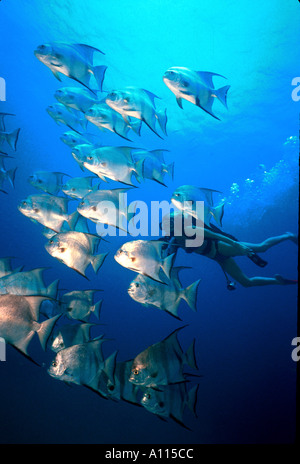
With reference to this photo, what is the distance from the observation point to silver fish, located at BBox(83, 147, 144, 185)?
3010 mm

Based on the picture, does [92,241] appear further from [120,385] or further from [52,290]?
[120,385]

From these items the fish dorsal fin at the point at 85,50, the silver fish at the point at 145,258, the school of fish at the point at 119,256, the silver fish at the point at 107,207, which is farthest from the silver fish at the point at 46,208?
the fish dorsal fin at the point at 85,50

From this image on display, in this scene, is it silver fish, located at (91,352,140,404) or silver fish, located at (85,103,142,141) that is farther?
silver fish, located at (85,103,142,141)

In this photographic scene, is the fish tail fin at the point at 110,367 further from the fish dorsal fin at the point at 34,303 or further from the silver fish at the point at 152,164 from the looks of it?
the silver fish at the point at 152,164

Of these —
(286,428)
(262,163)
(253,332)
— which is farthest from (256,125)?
(253,332)

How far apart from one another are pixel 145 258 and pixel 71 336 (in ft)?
4.71

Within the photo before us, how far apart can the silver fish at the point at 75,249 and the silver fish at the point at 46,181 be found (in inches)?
55.1

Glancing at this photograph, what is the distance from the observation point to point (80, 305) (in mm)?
3514

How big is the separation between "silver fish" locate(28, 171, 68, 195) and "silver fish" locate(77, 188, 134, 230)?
4.40 ft

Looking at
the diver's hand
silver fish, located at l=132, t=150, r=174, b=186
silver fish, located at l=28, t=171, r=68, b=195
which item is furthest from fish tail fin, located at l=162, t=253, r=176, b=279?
the diver's hand

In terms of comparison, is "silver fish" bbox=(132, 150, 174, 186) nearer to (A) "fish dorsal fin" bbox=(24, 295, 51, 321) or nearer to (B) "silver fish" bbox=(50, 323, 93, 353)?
(A) "fish dorsal fin" bbox=(24, 295, 51, 321)

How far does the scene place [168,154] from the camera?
19.7 m
